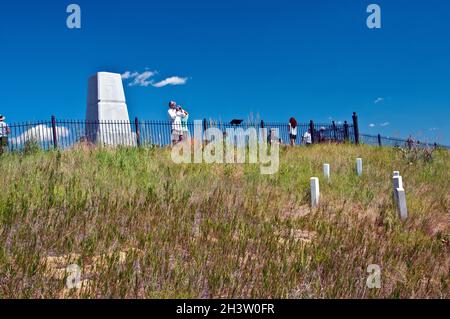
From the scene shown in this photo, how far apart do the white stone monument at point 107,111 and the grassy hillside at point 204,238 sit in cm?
952

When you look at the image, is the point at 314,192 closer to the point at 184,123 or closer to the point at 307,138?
the point at 184,123

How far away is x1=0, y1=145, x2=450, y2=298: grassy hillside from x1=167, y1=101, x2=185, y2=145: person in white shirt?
7759 mm

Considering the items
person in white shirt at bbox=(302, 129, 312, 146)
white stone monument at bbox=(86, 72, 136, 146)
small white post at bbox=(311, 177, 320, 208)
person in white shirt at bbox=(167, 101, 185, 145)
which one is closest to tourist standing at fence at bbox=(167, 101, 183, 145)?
person in white shirt at bbox=(167, 101, 185, 145)

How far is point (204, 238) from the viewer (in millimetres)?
4871

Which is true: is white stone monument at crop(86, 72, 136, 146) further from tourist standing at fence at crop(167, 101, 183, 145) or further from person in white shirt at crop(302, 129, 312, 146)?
person in white shirt at crop(302, 129, 312, 146)

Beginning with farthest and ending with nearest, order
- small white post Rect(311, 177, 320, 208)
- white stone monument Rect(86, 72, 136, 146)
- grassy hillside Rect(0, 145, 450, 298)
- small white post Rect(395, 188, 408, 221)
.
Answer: white stone monument Rect(86, 72, 136, 146), small white post Rect(311, 177, 320, 208), small white post Rect(395, 188, 408, 221), grassy hillside Rect(0, 145, 450, 298)

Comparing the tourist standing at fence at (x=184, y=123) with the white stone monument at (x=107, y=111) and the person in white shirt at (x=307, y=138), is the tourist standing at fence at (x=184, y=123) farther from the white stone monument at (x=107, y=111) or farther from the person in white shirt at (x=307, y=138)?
the person in white shirt at (x=307, y=138)

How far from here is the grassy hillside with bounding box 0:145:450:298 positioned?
364 cm

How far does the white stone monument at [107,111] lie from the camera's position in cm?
1830

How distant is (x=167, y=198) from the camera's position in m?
6.30

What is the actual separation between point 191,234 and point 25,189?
2.87 m

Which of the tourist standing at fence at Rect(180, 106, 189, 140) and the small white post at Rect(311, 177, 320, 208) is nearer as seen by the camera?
the small white post at Rect(311, 177, 320, 208)
